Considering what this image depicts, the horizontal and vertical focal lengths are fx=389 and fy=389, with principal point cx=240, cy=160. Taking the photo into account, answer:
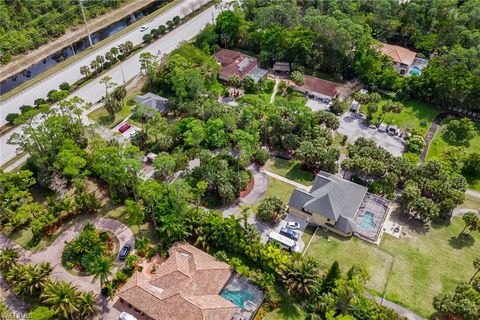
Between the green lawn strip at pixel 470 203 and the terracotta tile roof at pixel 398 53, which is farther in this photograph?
the terracotta tile roof at pixel 398 53

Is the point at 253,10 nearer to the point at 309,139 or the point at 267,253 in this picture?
the point at 309,139

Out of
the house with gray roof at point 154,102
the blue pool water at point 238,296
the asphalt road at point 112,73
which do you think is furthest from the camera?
the asphalt road at point 112,73

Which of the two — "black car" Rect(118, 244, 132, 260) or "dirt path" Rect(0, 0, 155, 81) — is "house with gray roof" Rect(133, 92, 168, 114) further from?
"dirt path" Rect(0, 0, 155, 81)

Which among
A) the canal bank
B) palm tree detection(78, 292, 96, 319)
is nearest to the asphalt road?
the canal bank

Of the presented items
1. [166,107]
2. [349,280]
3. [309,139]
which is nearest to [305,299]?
[349,280]

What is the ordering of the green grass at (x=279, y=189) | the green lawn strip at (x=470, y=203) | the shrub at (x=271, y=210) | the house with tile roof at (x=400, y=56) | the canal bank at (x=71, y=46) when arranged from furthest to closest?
the house with tile roof at (x=400, y=56), the canal bank at (x=71, y=46), the green grass at (x=279, y=189), the green lawn strip at (x=470, y=203), the shrub at (x=271, y=210)

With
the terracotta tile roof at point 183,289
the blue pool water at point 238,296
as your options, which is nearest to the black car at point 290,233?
the terracotta tile roof at point 183,289

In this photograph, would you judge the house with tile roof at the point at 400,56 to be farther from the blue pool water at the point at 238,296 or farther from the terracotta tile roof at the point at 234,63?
the blue pool water at the point at 238,296
